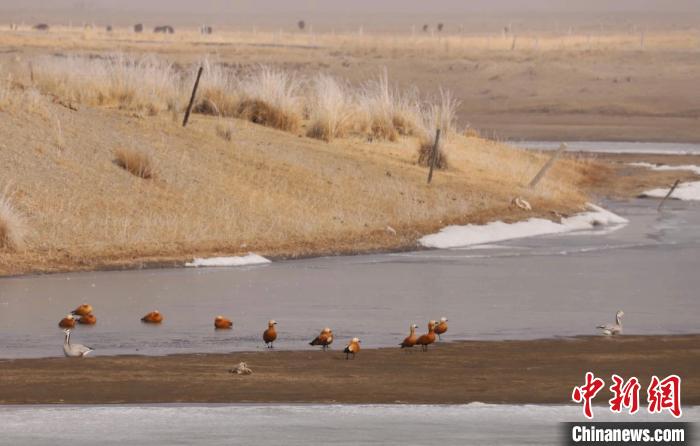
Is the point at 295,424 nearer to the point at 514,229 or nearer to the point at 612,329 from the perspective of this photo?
the point at 612,329

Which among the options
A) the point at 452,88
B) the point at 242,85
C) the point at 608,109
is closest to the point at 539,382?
the point at 242,85

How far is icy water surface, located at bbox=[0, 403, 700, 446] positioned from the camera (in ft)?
31.7

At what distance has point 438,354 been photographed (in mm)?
13383

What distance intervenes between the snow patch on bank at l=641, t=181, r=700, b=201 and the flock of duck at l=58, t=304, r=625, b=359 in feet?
Result: 49.7

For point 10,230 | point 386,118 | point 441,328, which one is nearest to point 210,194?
point 10,230

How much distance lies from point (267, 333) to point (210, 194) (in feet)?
30.8

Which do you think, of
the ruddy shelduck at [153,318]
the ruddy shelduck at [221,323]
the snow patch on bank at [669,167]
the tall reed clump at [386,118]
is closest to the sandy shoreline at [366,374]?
the ruddy shelduck at [221,323]

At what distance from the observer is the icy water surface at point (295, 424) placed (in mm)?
9672

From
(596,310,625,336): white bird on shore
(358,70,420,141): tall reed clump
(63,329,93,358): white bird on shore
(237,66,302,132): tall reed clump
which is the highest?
(237,66,302,132): tall reed clump

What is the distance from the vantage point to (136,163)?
23.0 m

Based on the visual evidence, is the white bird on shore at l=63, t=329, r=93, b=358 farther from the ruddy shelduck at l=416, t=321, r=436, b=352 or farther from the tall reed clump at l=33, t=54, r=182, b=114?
the tall reed clump at l=33, t=54, r=182, b=114

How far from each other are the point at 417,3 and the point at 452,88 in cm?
10512

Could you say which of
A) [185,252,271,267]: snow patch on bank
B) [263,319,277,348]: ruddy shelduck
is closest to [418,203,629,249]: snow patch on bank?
[185,252,271,267]: snow patch on bank

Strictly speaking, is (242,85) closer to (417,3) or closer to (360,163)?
(360,163)
